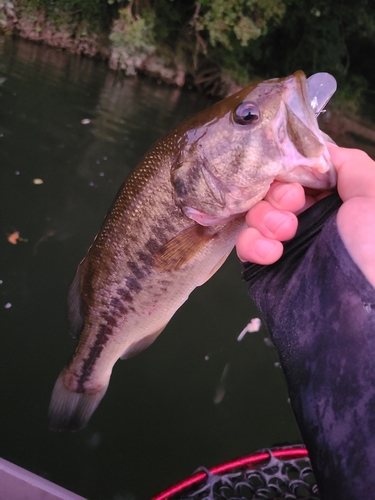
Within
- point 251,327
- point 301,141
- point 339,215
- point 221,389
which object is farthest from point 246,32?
point 339,215

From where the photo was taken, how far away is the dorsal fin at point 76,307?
207cm

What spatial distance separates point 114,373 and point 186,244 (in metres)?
1.83

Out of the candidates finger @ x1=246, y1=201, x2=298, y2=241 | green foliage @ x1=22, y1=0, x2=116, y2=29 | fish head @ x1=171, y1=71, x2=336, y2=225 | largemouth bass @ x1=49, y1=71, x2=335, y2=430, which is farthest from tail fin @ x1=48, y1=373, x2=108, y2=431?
green foliage @ x1=22, y1=0, x2=116, y2=29

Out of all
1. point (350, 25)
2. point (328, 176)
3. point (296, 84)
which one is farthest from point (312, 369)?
point (350, 25)

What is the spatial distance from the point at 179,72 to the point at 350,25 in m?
9.67

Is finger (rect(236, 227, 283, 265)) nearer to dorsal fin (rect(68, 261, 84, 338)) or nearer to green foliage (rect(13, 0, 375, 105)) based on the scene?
dorsal fin (rect(68, 261, 84, 338))

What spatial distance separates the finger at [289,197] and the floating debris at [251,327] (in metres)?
2.39

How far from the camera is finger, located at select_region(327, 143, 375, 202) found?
4.35 ft

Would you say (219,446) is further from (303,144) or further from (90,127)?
(90,127)

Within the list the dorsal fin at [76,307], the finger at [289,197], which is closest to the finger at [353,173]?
the finger at [289,197]

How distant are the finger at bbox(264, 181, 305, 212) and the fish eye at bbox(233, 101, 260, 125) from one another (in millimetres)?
270

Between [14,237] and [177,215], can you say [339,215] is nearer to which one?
[177,215]

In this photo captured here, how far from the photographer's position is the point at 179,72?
17.3 metres

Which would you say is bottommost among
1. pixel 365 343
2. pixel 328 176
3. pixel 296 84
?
pixel 365 343
